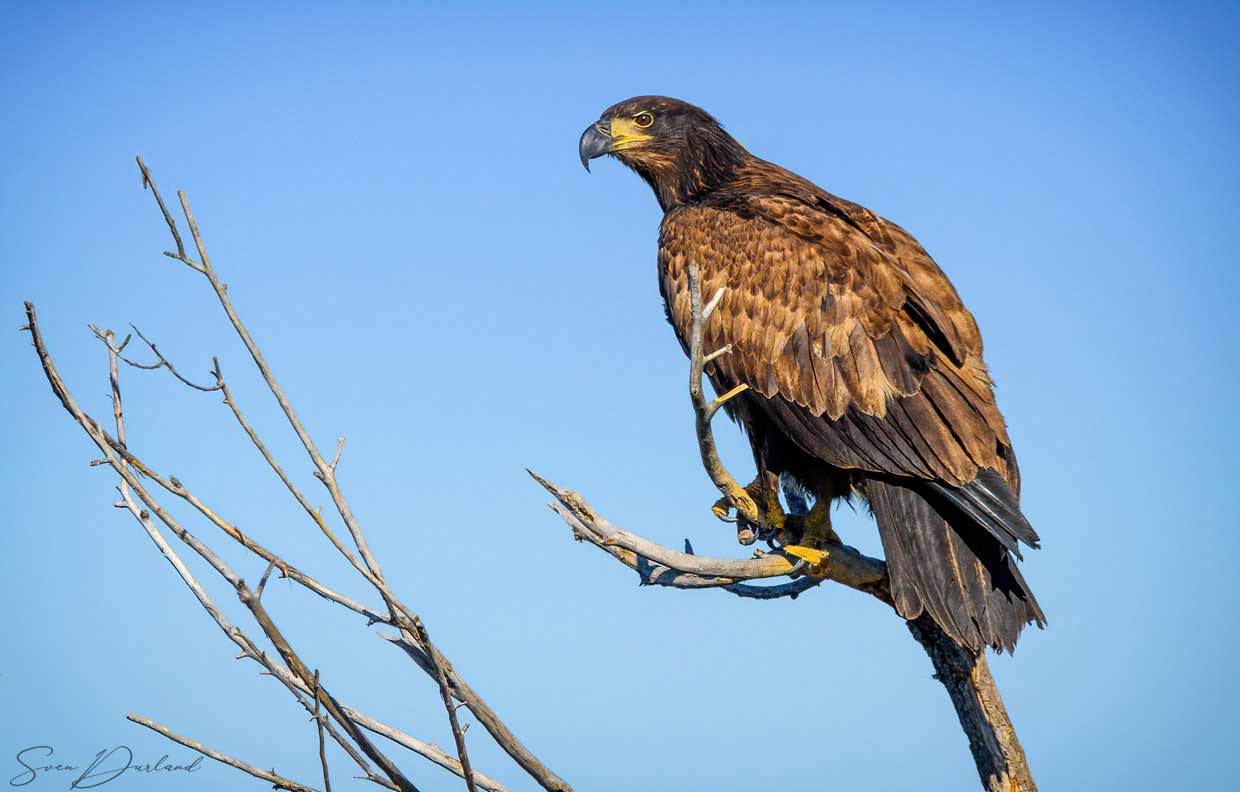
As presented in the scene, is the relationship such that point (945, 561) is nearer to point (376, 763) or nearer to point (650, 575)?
point (650, 575)

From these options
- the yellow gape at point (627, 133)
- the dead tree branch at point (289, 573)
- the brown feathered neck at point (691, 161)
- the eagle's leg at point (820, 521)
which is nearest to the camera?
the dead tree branch at point (289, 573)

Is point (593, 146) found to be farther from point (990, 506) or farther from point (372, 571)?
point (372, 571)

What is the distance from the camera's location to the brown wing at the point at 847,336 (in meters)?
4.30

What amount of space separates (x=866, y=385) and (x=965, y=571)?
0.84 meters

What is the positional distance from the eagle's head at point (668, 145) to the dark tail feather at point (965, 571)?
7.70 feet

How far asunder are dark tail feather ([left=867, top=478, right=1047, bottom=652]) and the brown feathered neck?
2.29 metres

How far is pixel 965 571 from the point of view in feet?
13.3

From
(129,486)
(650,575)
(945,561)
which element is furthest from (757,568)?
(129,486)

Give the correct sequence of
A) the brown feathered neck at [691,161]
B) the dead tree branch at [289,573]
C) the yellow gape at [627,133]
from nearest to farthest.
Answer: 1. the dead tree branch at [289,573]
2. the brown feathered neck at [691,161]
3. the yellow gape at [627,133]

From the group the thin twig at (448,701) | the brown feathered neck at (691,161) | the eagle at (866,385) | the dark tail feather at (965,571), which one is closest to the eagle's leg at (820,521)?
the eagle at (866,385)

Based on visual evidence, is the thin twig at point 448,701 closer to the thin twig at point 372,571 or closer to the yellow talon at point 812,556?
the thin twig at point 372,571

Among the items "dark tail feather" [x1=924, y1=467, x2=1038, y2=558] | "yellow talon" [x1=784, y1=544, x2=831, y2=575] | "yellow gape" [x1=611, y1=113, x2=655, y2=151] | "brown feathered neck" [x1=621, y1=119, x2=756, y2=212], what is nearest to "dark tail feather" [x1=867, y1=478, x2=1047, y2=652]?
"dark tail feather" [x1=924, y1=467, x2=1038, y2=558]

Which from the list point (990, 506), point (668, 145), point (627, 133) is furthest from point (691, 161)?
point (990, 506)

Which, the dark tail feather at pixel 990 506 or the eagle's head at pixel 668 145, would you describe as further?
the eagle's head at pixel 668 145
